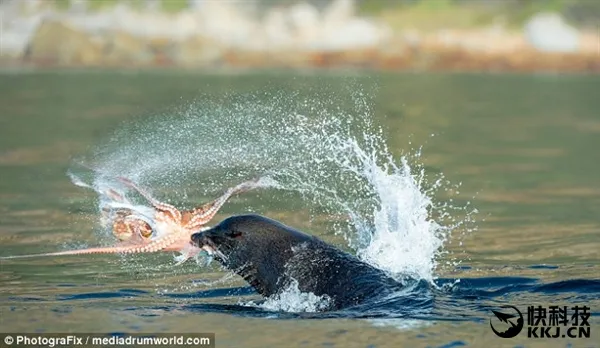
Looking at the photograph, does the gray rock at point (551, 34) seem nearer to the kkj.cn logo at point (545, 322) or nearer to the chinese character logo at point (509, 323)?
the kkj.cn logo at point (545, 322)

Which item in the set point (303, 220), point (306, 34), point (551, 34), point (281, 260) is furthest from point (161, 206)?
point (551, 34)

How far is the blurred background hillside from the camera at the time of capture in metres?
62.8

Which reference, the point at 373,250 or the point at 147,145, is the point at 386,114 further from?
the point at 373,250

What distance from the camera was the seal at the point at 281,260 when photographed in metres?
11.7

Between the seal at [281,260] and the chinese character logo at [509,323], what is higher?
the seal at [281,260]

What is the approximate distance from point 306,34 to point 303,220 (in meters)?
49.1

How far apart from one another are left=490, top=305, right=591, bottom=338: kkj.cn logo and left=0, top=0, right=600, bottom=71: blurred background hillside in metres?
48.8

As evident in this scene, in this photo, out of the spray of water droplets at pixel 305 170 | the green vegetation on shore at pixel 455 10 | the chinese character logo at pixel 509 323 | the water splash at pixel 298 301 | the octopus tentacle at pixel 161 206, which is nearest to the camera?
the chinese character logo at pixel 509 323

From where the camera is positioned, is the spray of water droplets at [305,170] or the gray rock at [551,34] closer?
the spray of water droplets at [305,170]

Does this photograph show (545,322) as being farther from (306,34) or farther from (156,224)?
(306,34)

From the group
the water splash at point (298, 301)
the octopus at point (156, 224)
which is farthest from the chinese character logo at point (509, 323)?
the octopus at point (156, 224)

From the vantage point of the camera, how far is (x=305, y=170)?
1830cm

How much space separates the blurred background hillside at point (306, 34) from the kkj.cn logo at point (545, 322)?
48798 mm

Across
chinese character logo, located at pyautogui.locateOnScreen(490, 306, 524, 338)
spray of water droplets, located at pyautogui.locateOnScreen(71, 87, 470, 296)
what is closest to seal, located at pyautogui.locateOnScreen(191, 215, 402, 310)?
spray of water droplets, located at pyautogui.locateOnScreen(71, 87, 470, 296)
